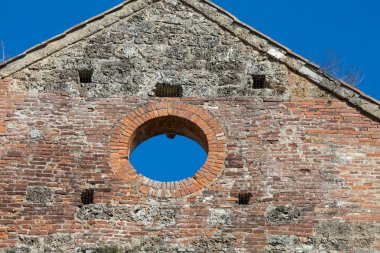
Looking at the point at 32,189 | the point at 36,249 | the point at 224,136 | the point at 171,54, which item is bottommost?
the point at 36,249

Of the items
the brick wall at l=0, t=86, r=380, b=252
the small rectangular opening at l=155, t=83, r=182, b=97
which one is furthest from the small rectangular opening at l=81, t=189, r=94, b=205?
the small rectangular opening at l=155, t=83, r=182, b=97

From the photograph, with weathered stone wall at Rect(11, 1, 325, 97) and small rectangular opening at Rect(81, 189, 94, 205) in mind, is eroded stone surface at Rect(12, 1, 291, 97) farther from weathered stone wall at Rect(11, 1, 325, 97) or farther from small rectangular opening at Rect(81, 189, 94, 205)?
small rectangular opening at Rect(81, 189, 94, 205)

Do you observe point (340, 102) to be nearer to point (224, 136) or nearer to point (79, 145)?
point (224, 136)

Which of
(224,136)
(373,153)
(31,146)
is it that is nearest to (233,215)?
(224,136)

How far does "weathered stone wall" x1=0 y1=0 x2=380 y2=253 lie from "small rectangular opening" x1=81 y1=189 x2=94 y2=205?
10 centimetres

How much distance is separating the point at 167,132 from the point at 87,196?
1.97 m

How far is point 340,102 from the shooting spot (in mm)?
13414

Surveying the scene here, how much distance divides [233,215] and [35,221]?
9.79 feet

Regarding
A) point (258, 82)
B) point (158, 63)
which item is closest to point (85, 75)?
point (158, 63)

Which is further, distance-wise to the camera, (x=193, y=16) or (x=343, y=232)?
(x=193, y=16)

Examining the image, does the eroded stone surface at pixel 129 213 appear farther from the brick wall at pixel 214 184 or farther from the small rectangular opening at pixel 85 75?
the small rectangular opening at pixel 85 75

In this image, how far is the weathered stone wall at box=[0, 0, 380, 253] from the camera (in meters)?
12.0

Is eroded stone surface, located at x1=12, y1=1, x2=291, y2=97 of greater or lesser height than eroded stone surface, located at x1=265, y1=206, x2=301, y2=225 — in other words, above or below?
above

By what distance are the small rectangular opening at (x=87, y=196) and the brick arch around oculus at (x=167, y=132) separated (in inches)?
21.2
